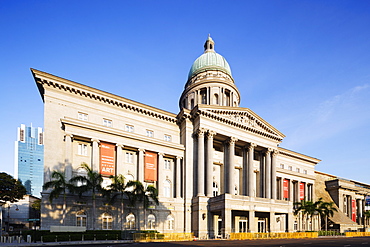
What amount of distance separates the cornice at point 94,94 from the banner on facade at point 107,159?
7.09m

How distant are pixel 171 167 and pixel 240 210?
13.7m

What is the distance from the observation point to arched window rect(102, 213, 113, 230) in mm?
40281

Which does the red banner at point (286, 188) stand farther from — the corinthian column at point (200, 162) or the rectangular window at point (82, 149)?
the rectangular window at point (82, 149)

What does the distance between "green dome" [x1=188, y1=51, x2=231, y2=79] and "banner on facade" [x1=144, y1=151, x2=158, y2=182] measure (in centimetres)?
3572

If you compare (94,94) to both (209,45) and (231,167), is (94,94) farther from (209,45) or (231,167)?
(209,45)

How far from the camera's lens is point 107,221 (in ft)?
134

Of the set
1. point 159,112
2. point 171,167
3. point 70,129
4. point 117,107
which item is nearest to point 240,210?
point 171,167

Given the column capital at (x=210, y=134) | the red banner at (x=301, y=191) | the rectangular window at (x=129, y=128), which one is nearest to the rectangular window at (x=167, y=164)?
the rectangular window at (x=129, y=128)

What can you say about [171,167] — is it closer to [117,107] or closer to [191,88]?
[117,107]

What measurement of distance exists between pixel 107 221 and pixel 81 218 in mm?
3829

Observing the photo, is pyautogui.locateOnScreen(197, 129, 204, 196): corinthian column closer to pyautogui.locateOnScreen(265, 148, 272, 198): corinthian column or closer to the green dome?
pyautogui.locateOnScreen(265, 148, 272, 198): corinthian column

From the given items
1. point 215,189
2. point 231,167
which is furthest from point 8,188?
point 231,167

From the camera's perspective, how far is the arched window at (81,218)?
126 feet

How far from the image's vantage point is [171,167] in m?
50.1
